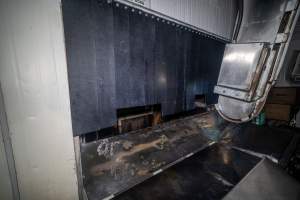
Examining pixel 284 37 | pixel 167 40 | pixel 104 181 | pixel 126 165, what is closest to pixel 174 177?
pixel 126 165

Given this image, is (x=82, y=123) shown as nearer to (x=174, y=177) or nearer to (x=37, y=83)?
(x=37, y=83)

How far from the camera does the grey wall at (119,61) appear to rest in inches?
39.5

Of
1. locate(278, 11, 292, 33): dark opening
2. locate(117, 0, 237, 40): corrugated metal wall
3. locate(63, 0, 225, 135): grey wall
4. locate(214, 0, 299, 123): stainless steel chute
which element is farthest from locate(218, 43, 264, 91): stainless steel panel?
locate(63, 0, 225, 135): grey wall

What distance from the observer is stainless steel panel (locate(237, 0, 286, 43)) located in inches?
68.1

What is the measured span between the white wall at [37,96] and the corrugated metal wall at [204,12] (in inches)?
28.4

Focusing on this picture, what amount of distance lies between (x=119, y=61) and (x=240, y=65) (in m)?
1.56

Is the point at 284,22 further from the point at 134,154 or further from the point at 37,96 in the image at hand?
the point at 37,96

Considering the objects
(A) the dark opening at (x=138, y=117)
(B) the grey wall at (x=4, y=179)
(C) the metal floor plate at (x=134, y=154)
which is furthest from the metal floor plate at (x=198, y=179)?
(B) the grey wall at (x=4, y=179)

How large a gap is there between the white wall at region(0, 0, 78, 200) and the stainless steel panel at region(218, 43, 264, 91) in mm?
1904

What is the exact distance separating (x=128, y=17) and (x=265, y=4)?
5.86 feet

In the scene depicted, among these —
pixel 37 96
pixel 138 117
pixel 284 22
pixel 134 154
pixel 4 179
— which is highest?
pixel 284 22

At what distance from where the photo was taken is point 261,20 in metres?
1.86

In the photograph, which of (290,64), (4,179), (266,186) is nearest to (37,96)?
(4,179)

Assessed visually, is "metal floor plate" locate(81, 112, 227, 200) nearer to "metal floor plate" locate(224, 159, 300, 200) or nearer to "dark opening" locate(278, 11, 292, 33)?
"metal floor plate" locate(224, 159, 300, 200)
